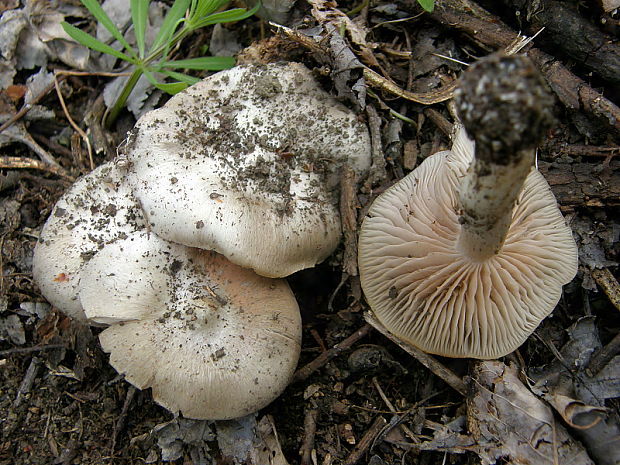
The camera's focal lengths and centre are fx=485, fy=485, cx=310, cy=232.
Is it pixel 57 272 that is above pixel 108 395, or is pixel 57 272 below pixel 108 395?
above

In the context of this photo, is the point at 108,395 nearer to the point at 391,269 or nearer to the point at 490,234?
the point at 391,269

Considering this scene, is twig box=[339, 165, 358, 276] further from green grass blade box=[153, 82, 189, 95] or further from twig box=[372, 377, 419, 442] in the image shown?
green grass blade box=[153, 82, 189, 95]

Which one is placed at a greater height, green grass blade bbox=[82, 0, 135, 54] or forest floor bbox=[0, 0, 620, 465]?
green grass blade bbox=[82, 0, 135, 54]

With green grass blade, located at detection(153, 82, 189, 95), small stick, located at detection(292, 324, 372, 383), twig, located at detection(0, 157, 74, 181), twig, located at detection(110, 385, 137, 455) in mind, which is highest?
green grass blade, located at detection(153, 82, 189, 95)

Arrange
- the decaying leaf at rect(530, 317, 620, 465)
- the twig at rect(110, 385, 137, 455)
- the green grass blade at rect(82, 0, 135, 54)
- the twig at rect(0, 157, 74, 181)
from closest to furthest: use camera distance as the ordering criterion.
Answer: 1. the decaying leaf at rect(530, 317, 620, 465)
2. the twig at rect(110, 385, 137, 455)
3. the green grass blade at rect(82, 0, 135, 54)
4. the twig at rect(0, 157, 74, 181)

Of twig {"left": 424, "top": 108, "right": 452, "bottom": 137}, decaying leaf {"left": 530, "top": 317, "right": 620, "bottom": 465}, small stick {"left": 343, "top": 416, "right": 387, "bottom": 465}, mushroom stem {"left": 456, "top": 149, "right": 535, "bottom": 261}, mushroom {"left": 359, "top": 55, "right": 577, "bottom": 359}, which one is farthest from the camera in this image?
twig {"left": 424, "top": 108, "right": 452, "bottom": 137}

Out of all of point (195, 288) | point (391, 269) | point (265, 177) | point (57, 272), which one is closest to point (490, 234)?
point (391, 269)

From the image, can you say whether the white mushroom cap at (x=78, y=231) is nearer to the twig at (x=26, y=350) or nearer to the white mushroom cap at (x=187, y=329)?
the white mushroom cap at (x=187, y=329)

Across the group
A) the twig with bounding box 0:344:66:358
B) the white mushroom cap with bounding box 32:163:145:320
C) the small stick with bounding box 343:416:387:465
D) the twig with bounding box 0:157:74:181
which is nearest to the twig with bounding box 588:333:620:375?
the small stick with bounding box 343:416:387:465
